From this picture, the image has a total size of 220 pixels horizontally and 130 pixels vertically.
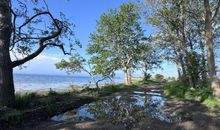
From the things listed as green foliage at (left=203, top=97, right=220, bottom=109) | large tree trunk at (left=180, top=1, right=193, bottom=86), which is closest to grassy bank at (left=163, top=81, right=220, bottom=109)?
green foliage at (left=203, top=97, right=220, bottom=109)

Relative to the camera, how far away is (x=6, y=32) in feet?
41.0

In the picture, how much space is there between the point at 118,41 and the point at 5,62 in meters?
32.1

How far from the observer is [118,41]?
43.5 meters

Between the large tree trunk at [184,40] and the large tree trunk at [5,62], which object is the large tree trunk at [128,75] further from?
the large tree trunk at [5,62]

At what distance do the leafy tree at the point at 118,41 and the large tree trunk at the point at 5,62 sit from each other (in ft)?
100

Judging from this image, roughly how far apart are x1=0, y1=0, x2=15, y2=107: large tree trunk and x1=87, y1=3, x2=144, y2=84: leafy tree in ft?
100

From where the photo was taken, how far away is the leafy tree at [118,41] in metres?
42.8

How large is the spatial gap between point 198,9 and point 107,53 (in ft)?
79.3

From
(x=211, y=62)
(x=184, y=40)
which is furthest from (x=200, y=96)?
(x=184, y=40)

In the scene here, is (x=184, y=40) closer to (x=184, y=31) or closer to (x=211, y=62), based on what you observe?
(x=184, y=31)

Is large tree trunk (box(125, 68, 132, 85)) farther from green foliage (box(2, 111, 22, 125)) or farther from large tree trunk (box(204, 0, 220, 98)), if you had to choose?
green foliage (box(2, 111, 22, 125))

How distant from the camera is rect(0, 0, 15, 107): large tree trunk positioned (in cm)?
1204

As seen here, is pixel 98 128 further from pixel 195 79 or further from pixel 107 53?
pixel 107 53

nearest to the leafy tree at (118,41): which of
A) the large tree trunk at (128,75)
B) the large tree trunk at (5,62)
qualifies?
the large tree trunk at (128,75)
